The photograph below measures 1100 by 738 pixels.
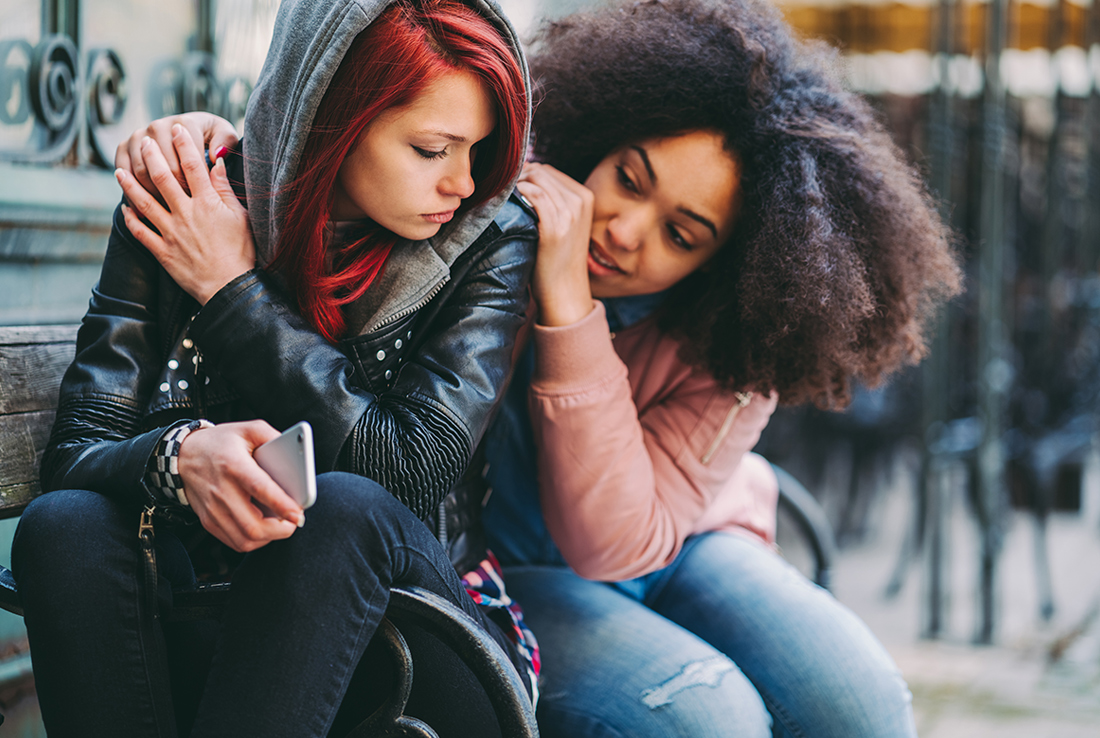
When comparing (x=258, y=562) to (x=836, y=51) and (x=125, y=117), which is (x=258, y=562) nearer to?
(x=836, y=51)

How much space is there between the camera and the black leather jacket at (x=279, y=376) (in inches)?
45.4

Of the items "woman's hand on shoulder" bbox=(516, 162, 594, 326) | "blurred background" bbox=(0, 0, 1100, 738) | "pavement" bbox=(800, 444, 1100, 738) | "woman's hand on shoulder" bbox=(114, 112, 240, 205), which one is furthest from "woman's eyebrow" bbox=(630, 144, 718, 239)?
"pavement" bbox=(800, 444, 1100, 738)

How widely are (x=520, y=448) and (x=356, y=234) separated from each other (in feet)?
1.89

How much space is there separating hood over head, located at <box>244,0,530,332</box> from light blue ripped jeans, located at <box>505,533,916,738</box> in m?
0.65

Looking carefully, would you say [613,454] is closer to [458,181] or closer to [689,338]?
[689,338]

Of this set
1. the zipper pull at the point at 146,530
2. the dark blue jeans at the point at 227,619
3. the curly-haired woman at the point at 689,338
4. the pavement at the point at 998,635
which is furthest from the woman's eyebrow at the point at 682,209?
the pavement at the point at 998,635

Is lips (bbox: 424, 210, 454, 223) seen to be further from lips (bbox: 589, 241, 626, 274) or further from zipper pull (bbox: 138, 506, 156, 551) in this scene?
zipper pull (bbox: 138, 506, 156, 551)

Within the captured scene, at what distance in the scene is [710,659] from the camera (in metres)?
1.49

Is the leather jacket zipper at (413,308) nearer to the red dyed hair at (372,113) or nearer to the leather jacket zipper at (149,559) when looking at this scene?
the red dyed hair at (372,113)

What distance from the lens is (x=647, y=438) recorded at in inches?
66.9

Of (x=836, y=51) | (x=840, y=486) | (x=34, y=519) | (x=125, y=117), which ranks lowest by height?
(x=840, y=486)

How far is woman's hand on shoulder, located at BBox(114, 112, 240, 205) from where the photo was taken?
129 cm

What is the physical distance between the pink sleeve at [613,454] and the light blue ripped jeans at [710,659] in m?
0.10

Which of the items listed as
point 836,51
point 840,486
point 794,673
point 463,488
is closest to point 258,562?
point 463,488
